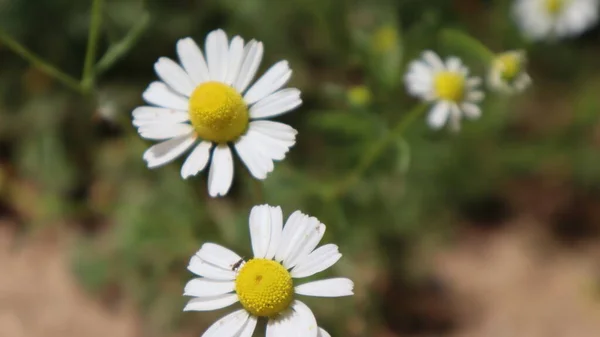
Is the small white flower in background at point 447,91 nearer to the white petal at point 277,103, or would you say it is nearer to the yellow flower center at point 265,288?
the white petal at point 277,103

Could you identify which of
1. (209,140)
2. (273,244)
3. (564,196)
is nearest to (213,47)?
(209,140)

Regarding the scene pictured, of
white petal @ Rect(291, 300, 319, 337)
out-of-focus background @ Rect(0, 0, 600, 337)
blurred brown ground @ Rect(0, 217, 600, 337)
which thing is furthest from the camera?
blurred brown ground @ Rect(0, 217, 600, 337)

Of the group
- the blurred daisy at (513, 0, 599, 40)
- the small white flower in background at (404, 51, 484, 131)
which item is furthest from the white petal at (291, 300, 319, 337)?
the blurred daisy at (513, 0, 599, 40)

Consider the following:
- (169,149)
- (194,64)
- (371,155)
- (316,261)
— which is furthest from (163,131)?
(371,155)

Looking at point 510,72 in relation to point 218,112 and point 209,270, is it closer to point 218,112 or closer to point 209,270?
point 218,112

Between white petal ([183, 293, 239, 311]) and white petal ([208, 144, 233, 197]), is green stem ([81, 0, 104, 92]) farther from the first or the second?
white petal ([183, 293, 239, 311])

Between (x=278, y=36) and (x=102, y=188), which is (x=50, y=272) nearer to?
(x=102, y=188)

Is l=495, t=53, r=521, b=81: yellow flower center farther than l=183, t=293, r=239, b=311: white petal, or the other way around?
l=495, t=53, r=521, b=81: yellow flower center
